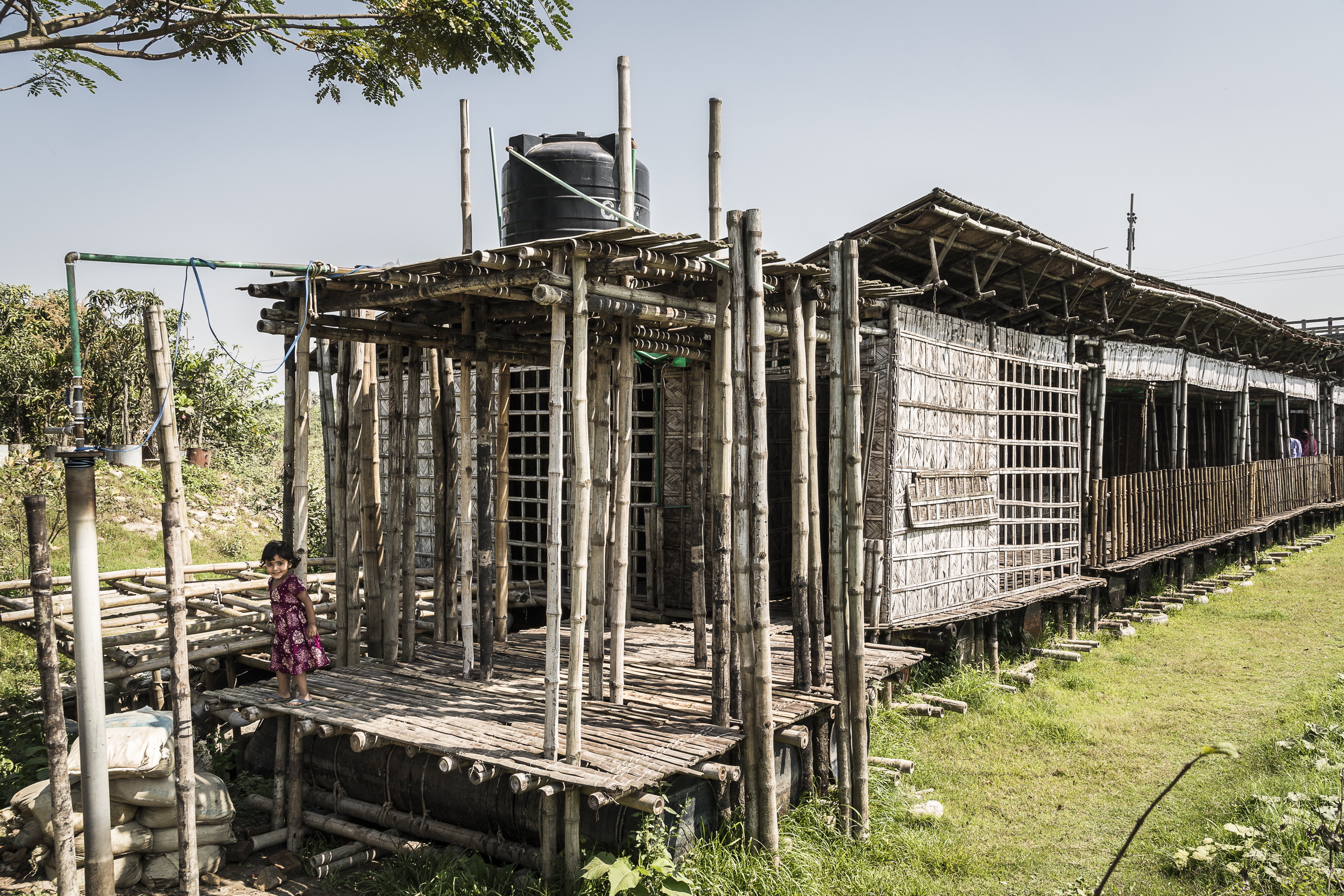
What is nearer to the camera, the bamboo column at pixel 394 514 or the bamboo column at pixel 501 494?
the bamboo column at pixel 394 514

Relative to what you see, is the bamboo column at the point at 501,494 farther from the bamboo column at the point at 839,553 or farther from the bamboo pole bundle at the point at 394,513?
the bamboo column at the point at 839,553

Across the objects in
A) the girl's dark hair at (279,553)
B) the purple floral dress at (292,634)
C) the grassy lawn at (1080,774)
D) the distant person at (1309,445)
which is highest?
the distant person at (1309,445)

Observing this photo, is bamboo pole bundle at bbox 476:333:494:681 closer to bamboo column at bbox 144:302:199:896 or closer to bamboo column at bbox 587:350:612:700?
bamboo column at bbox 587:350:612:700

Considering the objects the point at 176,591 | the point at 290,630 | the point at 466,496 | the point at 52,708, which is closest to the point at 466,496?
the point at 466,496

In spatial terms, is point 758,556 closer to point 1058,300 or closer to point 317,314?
point 317,314

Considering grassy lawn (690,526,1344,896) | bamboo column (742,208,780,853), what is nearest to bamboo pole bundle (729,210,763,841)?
bamboo column (742,208,780,853)

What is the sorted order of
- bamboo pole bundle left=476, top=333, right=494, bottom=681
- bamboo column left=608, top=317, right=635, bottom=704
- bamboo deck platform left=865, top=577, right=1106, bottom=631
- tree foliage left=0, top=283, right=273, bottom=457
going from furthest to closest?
tree foliage left=0, top=283, right=273, bottom=457
bamboo deck platform left=865, top=577, right=1106, bottom=631
bamboo column left=608, top=317, right=635, bottom=704
bamboo pole bundle left=476, top=333, right=494, bottom=681

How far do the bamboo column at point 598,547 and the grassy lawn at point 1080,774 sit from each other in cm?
150

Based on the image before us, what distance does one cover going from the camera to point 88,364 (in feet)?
58.0

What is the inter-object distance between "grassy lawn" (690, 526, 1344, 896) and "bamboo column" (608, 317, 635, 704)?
152cm

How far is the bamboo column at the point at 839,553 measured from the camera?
5.78 m

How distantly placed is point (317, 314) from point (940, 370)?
620 cm

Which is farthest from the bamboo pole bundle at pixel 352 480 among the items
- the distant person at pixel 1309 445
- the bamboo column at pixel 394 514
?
the distant person at pixel 1309 445

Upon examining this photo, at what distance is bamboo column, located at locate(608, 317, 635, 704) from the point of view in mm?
6309
